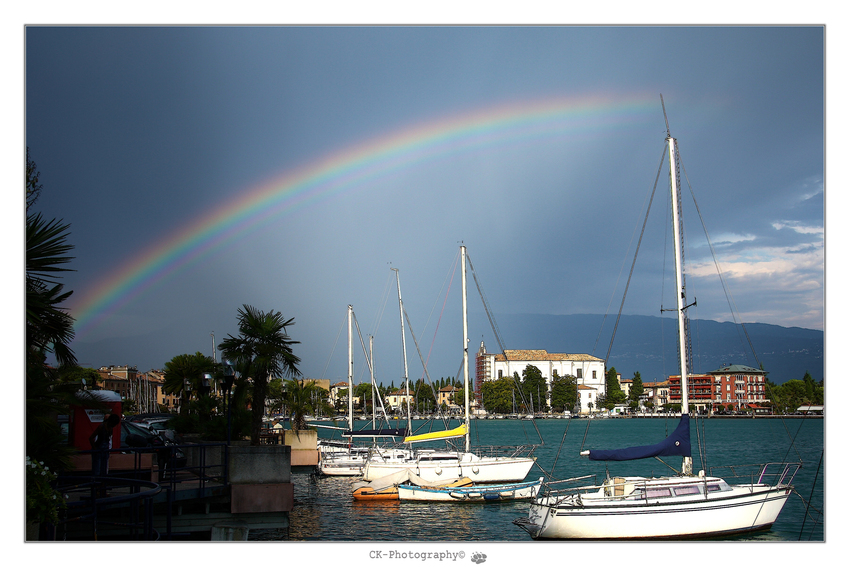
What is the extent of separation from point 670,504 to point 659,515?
1.71 ft

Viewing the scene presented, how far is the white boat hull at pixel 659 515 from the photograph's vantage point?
2131 cm

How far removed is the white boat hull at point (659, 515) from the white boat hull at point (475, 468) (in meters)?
16.3

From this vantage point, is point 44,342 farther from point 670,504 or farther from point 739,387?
point 739,387

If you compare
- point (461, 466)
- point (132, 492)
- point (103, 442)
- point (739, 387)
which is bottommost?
point (739, 387)

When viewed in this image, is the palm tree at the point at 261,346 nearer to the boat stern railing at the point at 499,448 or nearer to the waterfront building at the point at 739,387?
the boat stern railing at the point at 499,448

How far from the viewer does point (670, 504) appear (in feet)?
70.2

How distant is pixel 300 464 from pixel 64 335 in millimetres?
38417

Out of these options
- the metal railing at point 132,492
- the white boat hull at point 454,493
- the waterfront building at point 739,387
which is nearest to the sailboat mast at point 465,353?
the white boat hull at point 454,493

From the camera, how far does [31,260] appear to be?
36.6 feet

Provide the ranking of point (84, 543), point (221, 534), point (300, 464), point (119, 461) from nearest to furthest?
point (84, 543) → point (221, 534) → point (119, 461) → point (300, 464)

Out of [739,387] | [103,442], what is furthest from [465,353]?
[739,387]

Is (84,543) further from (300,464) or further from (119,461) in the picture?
(300,464)
